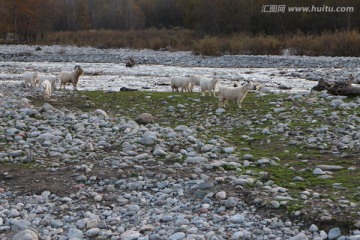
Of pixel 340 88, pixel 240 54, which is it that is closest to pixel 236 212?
pixel 340 88

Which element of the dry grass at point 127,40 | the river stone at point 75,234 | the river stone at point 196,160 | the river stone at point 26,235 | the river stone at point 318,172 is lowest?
the river stone at point 75,234

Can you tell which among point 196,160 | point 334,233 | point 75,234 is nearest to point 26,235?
point 75,234

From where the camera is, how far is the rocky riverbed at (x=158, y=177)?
226 inches

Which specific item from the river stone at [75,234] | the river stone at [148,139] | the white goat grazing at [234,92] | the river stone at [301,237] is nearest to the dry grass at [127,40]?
the white goat grazing at [234,92]

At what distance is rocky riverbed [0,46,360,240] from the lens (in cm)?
573

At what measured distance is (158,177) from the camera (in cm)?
747

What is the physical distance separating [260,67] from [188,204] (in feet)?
88.8

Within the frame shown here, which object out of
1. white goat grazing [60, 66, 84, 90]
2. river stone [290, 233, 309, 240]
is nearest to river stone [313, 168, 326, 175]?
river stone [290, 233, 309, 240]

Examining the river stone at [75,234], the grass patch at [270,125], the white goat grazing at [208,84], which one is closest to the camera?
the river stone at [75,234]

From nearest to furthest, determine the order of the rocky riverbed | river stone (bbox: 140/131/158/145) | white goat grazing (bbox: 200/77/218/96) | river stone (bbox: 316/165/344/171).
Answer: the rocky riverbed, river stone (bbox: 316/165/344/171), river stone (bbox: 140/131/158/145), white goat grazing (bbox: 200/77/218/96)

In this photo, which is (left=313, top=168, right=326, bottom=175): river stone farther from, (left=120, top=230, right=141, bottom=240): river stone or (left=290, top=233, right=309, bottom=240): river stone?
(left=120, top=230, right=141, bottom=240): river stone

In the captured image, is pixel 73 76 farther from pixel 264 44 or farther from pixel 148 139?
pixel 264 44

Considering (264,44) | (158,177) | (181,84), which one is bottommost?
(158,177)

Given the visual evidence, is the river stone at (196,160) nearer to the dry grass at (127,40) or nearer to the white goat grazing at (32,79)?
the white goat grazing at (32,79)
